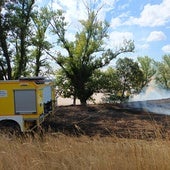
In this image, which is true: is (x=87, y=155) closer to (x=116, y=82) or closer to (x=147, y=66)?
(x=116, y=82)

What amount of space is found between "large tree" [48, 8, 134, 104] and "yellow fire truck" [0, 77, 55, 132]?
730 inches

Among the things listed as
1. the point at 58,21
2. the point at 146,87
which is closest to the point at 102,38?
the point at 58,21

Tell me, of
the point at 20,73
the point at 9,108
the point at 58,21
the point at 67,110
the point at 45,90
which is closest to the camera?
the point at 9,108

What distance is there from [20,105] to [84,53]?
1956 centimetres

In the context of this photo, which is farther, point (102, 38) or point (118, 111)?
point (102, 38)

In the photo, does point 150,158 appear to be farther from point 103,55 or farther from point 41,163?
point 103,55

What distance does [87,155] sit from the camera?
4.90 meters

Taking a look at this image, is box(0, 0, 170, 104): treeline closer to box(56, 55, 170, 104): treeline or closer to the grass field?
box(56, 55, 170, 104): treeline

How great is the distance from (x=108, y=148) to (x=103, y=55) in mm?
25862

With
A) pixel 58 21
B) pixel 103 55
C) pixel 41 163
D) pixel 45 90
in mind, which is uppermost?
pixel 58 21

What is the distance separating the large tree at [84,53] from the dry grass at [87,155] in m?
24.9

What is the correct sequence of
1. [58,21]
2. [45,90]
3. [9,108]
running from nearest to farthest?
[9,108] → [45,90] → [58,21]

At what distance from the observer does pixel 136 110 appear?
18172 millimetres

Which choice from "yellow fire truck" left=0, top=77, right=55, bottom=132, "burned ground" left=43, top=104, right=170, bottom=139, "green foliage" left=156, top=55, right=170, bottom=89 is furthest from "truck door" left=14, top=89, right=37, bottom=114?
"green foliage" left=156, top=55, right=170, bottom=89
